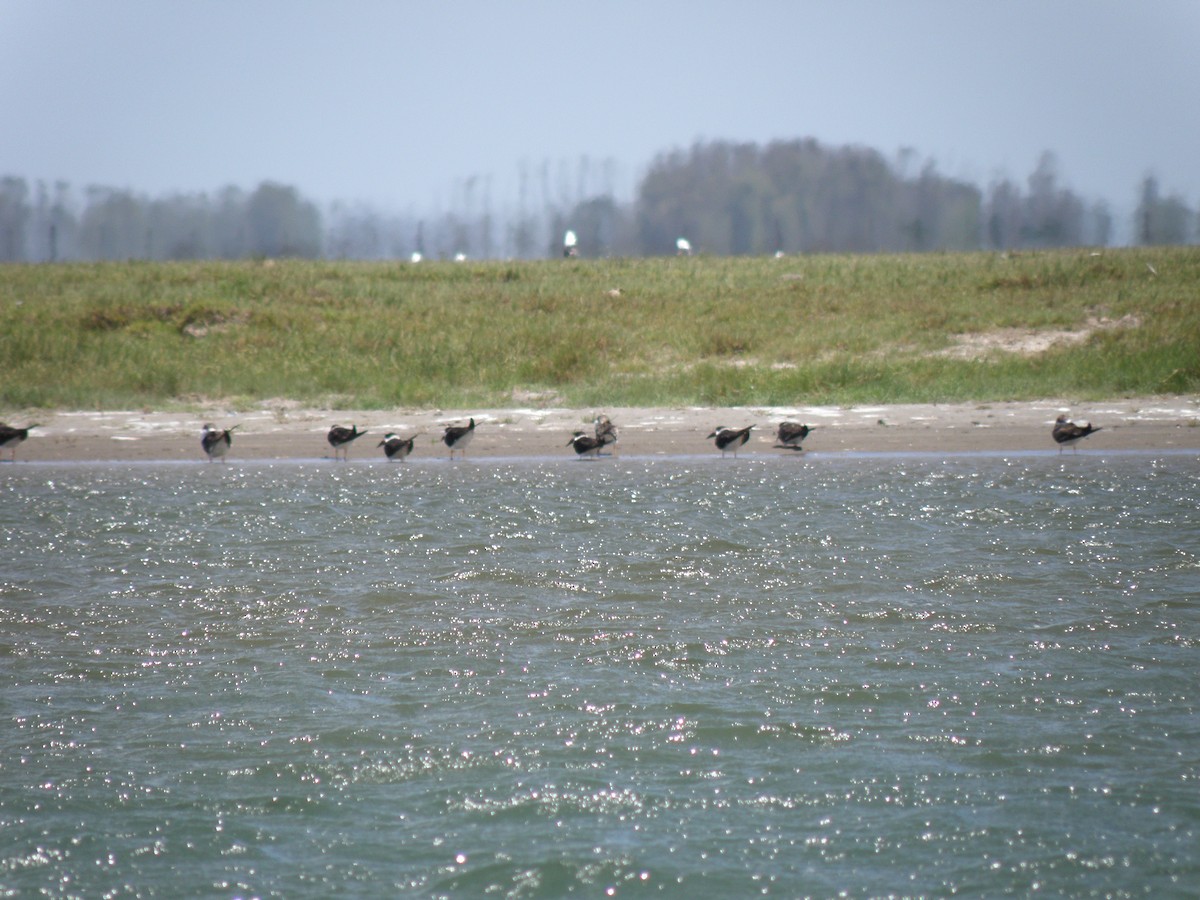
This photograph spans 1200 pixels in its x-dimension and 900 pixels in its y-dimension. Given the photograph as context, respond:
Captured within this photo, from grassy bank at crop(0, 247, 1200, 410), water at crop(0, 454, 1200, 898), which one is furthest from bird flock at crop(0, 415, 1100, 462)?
grassy bank at crop(0, 247, 1200, 410)

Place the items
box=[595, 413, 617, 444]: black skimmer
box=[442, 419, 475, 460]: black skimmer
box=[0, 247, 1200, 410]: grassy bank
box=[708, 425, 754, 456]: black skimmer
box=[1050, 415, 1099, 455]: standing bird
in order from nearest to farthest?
box=[1050, 415, 1099, 455]: standing bird
box=[708, 425, 754, 456]: black skimmer
box=[595, 413, 617, 444]: black skimmer
box=[442, 419, 475, 460]: black skimmer
box=[0, 247, 1200, 410]: grassy bank

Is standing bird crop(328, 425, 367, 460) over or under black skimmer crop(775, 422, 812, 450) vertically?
over

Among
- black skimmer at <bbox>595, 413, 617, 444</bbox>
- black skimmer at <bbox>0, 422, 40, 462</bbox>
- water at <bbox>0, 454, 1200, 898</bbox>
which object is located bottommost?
water at <bbox>0, 454, 1200, 898</bbox>

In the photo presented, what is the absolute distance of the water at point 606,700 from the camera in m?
5.37

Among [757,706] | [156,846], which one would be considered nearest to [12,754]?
[156,846]

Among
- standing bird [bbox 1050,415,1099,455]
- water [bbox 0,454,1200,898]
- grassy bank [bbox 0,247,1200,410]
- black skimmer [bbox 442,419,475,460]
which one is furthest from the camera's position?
grassy bank [bbox 0,247,1200,410]

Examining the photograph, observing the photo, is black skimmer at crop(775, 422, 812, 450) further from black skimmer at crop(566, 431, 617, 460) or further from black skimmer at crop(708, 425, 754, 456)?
black skimmer at crop(566, 431, 617, 460)

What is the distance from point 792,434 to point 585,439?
2.53 m

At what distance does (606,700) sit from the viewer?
23.7ft

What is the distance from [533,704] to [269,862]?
6.95ft

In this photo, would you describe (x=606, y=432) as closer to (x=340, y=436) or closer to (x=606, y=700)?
(x=340, y=436)

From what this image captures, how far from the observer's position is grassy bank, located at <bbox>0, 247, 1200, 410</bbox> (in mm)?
19078

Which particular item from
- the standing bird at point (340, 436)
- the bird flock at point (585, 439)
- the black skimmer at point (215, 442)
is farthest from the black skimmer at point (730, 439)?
→ the black skimmer at point (215, 442)

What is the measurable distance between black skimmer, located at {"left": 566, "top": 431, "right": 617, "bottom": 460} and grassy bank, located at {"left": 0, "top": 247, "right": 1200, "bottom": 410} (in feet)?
10.2
